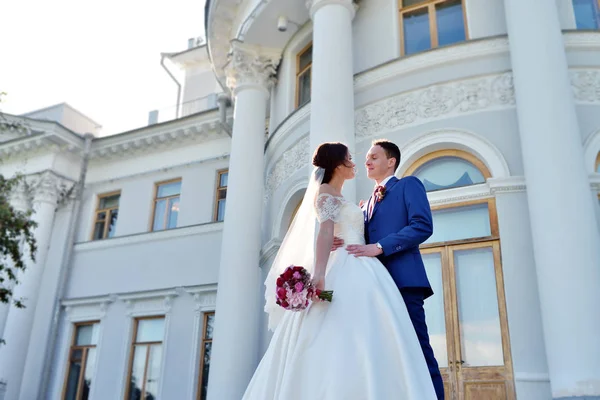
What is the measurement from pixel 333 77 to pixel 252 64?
3.53 m

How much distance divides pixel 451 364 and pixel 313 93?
4.55 metres

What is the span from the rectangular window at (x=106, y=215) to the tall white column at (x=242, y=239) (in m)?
5.84

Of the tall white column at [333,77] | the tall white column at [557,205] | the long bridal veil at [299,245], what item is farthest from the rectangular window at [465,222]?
the long bridal veil at [299,245]

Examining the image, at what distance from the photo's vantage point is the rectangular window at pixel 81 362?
15.0 metres

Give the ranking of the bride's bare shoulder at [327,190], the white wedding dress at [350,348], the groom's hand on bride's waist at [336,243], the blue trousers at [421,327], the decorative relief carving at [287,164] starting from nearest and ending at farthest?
the white wedding dress at [350,348] < the blue trousers at [421,327] < the groom's hand on bride's waist at [336,243] < the bride's bare shoulder at [327,190] < the decorative relief carving at [287,164]

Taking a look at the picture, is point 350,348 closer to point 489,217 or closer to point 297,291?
point 297,291

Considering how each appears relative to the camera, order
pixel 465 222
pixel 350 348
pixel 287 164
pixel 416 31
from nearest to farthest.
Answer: pixel 350 348
pixel 465 222
pixel 416 31
pixel 287 164

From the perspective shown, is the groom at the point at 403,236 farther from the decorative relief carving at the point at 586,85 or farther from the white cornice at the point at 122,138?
the white cornice at the point at 122,138

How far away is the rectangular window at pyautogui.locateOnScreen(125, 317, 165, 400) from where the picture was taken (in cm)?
1416

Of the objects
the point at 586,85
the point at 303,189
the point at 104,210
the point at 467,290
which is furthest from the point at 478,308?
the point at 104,210

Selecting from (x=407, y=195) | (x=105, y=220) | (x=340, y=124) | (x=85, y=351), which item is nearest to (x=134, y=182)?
(x=105, y=220)

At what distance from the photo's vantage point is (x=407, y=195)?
3.69 metres

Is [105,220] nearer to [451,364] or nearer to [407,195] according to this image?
[451,364]

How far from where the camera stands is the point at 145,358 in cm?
1452
